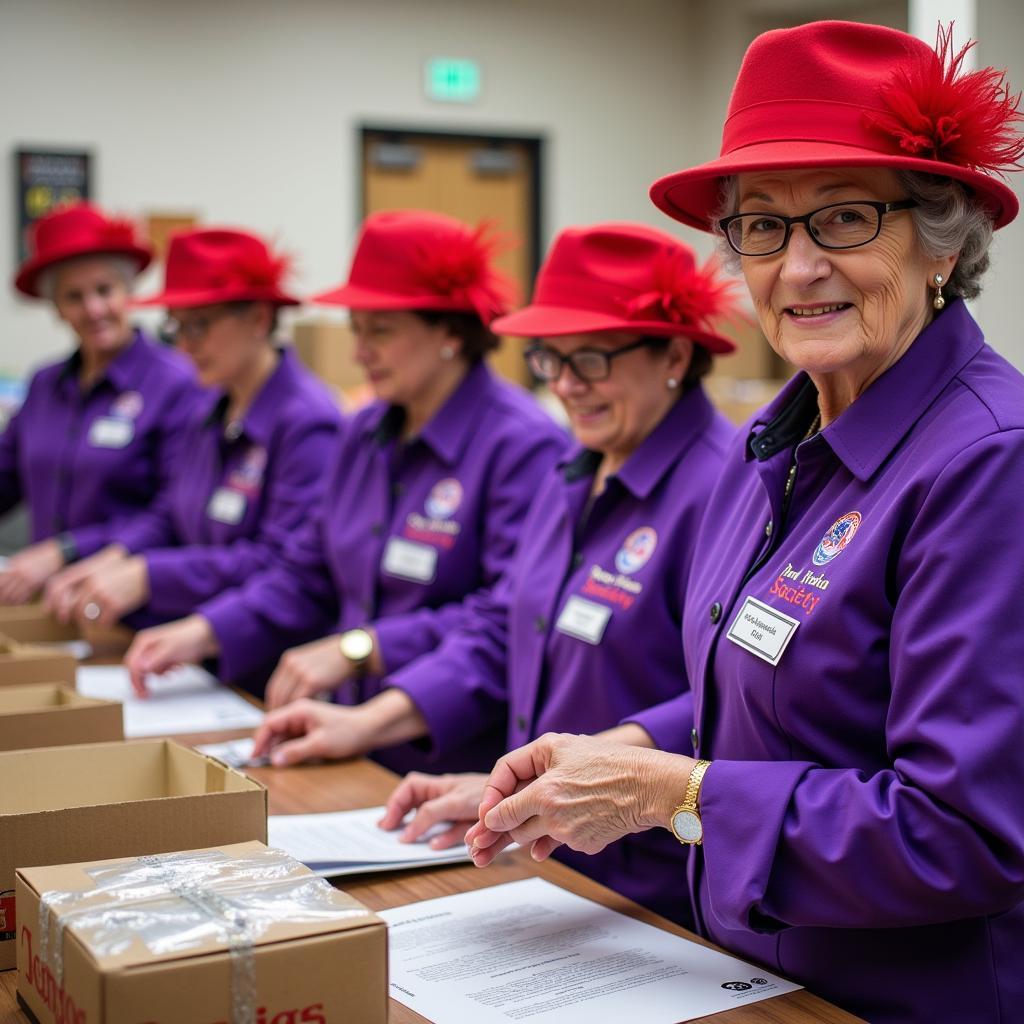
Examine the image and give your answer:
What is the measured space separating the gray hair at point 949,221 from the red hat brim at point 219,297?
2.36 m

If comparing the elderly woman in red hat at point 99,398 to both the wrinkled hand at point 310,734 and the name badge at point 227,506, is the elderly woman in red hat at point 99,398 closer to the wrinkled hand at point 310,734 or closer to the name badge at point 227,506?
the name badge at point 227,506

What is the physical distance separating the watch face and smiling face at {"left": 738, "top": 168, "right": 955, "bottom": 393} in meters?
0.54

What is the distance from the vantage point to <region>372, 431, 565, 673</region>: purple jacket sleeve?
2.71 metres

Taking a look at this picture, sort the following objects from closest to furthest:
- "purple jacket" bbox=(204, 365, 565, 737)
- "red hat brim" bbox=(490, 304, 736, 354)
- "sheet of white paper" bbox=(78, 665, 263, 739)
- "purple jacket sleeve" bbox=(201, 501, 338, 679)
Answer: "red hat brim" bbox=(490, 304, 736, 354) → "sheet of white paper" bbox=(78, 665, 263, 739) → "purple jacket" bbox=(204, 365, 565, 737) → "purple jacket sleeve" bbox=(201, 501, 338, 679)

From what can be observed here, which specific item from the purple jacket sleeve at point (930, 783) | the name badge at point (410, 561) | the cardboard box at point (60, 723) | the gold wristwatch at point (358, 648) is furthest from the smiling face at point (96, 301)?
the purple jacket sleeve at point (930, 783)

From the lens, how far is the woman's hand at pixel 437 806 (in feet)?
6.17

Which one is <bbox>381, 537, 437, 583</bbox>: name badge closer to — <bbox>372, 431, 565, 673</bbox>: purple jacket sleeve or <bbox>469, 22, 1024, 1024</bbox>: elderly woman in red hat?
<bbox>372, 431, 565, 673</bbox>: purple jacket sleeve

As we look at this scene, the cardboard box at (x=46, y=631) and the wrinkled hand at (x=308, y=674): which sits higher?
the wrinkled hand at (x=308, y=674)

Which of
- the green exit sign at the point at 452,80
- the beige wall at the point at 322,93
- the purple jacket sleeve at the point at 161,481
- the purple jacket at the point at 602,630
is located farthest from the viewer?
the green exit sign at the point at 452,80

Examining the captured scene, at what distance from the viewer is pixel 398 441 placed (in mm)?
3045

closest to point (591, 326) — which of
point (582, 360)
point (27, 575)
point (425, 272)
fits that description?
point (582, 360)

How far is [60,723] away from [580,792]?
804 millimetres

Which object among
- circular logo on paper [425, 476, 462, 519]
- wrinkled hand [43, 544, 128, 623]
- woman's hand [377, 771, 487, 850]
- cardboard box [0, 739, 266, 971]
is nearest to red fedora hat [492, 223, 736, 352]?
circular logo on paper [425, 476, 462, 519]

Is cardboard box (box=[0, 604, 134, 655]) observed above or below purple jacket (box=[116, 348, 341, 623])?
below
